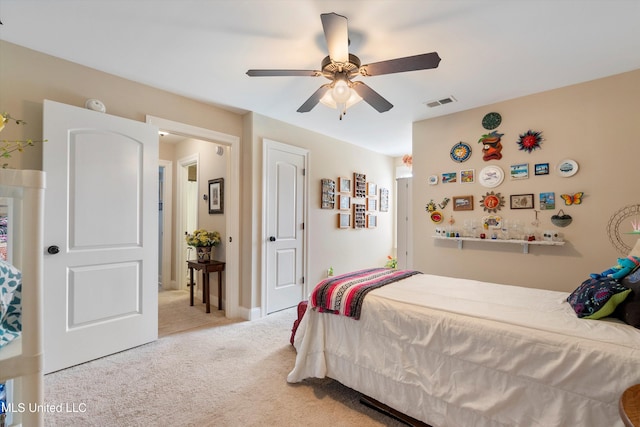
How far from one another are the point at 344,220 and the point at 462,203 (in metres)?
1.85

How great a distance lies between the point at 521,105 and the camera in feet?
9.75

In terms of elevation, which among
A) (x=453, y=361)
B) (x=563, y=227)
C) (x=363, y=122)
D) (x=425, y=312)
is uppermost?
(x=363, y=122)

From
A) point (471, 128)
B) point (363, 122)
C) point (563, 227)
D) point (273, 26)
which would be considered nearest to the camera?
point (273, 26)

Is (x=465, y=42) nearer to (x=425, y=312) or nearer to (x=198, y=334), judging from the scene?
(x=425, y=312)

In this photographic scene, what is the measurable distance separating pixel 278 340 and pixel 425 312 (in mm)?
1698

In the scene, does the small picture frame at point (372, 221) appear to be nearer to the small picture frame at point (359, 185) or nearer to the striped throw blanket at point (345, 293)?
the small picture frame at point (359, 185)

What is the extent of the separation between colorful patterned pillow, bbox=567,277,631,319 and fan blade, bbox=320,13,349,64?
6.30ft

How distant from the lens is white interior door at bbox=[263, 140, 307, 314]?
11.8ft

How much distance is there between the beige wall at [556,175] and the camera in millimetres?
2494

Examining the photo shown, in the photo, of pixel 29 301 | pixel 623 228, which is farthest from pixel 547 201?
pixel 29 301

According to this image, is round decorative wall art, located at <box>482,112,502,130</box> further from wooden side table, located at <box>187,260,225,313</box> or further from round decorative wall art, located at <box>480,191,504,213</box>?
wooden side table, located at <box>187,260,225,313</box>

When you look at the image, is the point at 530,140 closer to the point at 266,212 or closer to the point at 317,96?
the point at 317,96

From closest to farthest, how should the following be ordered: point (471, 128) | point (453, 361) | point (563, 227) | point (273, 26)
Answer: point (453, 361) < point (273, 26) < point (563, 227) < point (471, 128)

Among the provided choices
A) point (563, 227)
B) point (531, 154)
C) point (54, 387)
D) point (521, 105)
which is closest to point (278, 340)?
point (54, 387)
